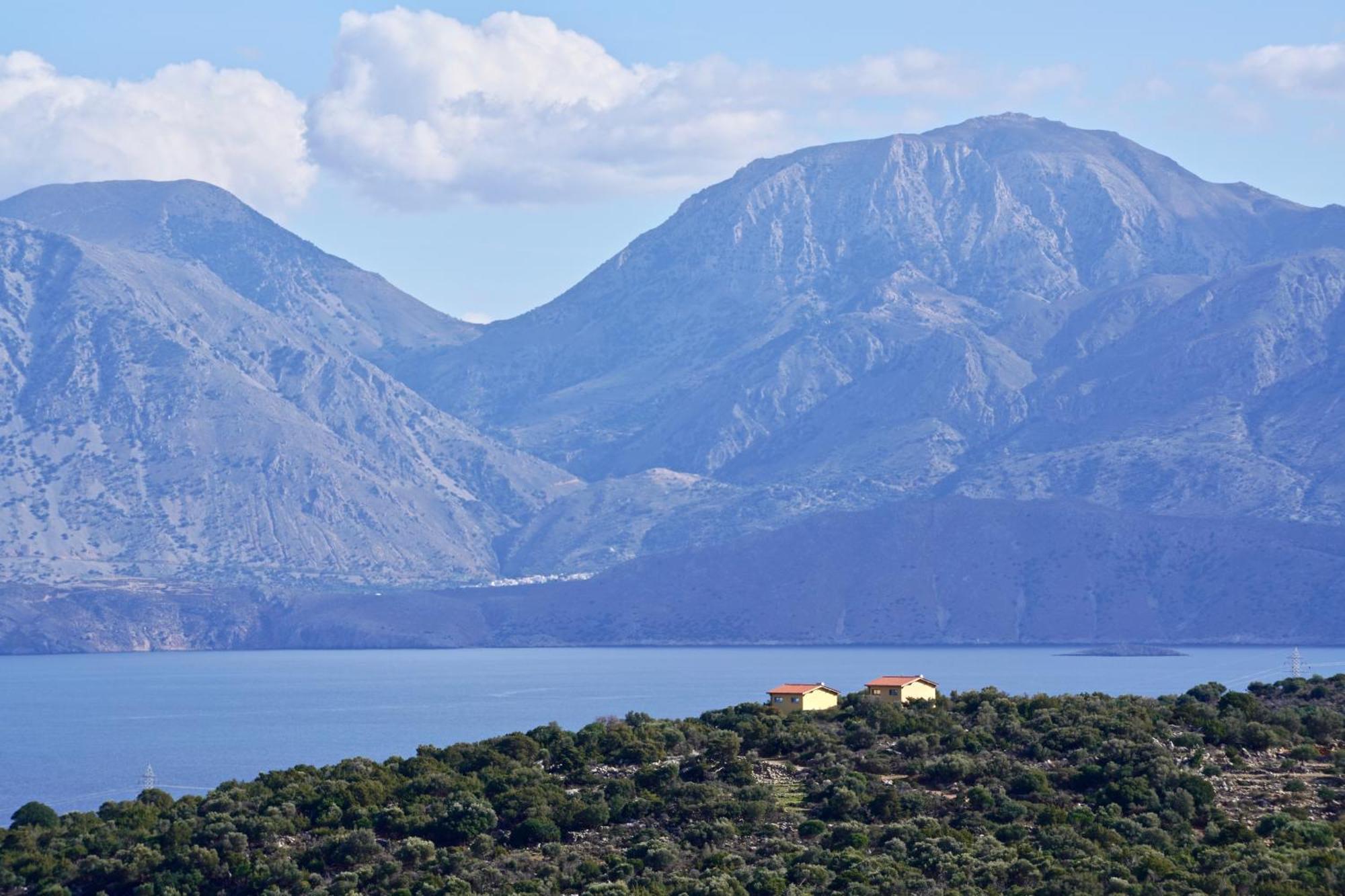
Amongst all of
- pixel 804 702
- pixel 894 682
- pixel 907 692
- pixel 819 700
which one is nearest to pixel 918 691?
pixel 894 682

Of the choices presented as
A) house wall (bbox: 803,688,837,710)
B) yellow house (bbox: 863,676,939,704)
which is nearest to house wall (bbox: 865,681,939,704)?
yellow house (bbox: 863,676,939,704)

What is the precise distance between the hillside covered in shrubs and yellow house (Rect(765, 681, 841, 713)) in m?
11.2

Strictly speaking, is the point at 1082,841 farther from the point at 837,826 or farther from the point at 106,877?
the point at 106,877

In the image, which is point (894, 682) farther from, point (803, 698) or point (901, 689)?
point (803, 698)

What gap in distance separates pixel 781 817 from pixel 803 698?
83.8 ft

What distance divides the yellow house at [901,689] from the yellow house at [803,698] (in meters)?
1.75

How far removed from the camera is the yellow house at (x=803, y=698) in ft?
307

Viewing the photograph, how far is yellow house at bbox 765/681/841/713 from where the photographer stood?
307 feet

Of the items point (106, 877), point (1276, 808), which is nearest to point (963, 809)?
point (1276, 808)

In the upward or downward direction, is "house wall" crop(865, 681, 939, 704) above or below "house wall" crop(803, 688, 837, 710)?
above

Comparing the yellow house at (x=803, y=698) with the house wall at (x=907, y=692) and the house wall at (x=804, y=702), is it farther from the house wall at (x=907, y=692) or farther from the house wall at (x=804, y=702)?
the house wall at (x=907, y=692)

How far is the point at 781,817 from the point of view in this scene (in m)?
68.5

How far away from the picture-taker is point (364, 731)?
194 m

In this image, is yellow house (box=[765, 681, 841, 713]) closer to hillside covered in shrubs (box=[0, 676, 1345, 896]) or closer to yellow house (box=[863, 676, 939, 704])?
yellow house (box=[863, 676, 939, 704])
